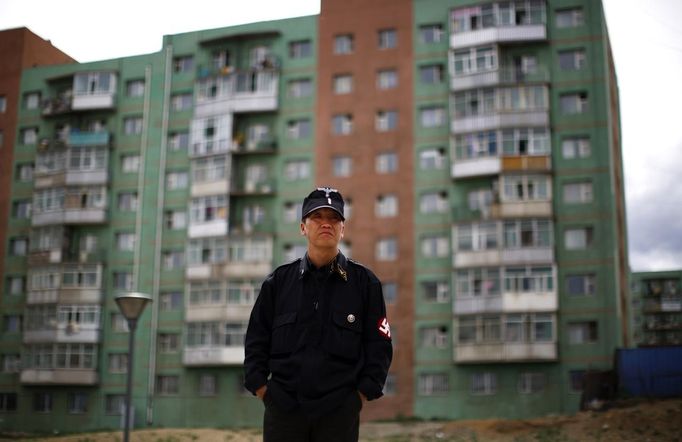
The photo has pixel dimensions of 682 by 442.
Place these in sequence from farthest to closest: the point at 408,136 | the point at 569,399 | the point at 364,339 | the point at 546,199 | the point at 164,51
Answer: the point at 164,51 → the point at 408,136 → the point at 546,199 → the point at 569,399 → the point at 364,339

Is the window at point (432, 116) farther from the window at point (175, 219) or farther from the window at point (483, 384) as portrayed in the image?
the window at point (175, 219)

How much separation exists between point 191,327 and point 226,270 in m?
4.47

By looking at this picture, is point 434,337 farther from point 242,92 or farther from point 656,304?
point 656,304

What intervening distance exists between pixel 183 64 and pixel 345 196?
52.9 feet

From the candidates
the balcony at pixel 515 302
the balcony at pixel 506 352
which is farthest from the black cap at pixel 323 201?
the balcony at pixel 515 302

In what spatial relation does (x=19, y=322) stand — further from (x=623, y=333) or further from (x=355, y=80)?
(x=623, y=333)

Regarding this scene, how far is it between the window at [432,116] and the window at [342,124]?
4855 mm

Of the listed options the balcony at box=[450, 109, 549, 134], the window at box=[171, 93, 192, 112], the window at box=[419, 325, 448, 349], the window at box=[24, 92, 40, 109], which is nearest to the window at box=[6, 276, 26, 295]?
the window at box=[24, 92, 40, 109]

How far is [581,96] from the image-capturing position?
55.8 m

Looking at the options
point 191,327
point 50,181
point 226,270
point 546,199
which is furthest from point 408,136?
point 50,181

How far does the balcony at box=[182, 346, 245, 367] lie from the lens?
58375 mm

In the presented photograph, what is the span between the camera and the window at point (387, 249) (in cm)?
5781

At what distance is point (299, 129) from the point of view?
6206cm

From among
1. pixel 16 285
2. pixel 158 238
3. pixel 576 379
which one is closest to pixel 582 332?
pixel 576 379
